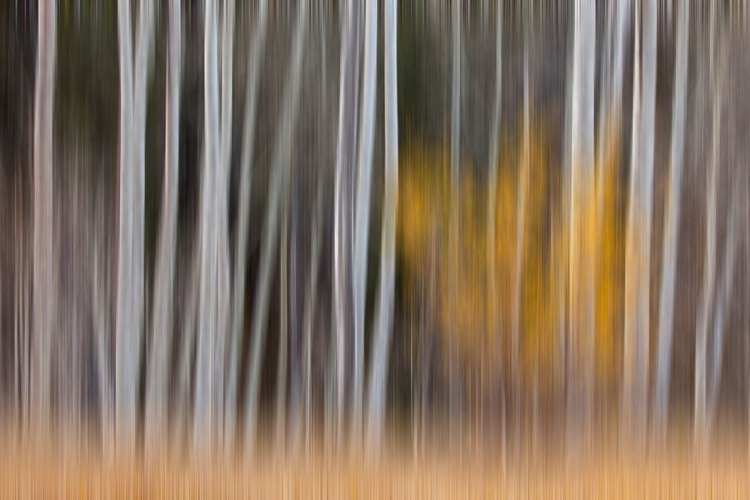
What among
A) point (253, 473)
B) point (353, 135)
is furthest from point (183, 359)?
point (353, 135)

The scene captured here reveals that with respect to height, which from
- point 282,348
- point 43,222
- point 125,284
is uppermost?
point 43,222

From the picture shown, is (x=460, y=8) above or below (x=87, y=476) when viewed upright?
above

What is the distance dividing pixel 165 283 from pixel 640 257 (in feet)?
2.42

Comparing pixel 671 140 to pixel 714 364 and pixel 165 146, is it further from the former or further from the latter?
pixel 165 146

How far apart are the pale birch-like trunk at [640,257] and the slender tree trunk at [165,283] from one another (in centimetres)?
71

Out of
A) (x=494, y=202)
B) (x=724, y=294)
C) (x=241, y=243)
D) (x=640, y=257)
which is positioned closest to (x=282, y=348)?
(x=241, y=243)

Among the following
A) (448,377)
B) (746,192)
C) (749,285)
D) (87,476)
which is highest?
(746,192)

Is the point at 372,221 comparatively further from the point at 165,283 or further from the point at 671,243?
the point at 671,243

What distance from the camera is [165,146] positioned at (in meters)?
1.31

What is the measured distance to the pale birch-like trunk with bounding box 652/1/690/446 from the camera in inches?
49.8

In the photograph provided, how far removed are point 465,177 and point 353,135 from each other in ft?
0.61

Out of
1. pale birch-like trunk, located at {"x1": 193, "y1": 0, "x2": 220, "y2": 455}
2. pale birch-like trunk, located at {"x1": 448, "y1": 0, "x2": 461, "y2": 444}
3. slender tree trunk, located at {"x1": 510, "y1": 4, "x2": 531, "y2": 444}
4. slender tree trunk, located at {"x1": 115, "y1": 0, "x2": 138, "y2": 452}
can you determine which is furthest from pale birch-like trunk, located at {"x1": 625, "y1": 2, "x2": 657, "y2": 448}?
slender tree trunk, located at {"x1": 115, "y1": 0, "x2": 138, "y2": 452}

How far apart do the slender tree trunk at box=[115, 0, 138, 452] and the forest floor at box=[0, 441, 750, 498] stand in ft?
0.23

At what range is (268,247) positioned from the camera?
4.28 feet
